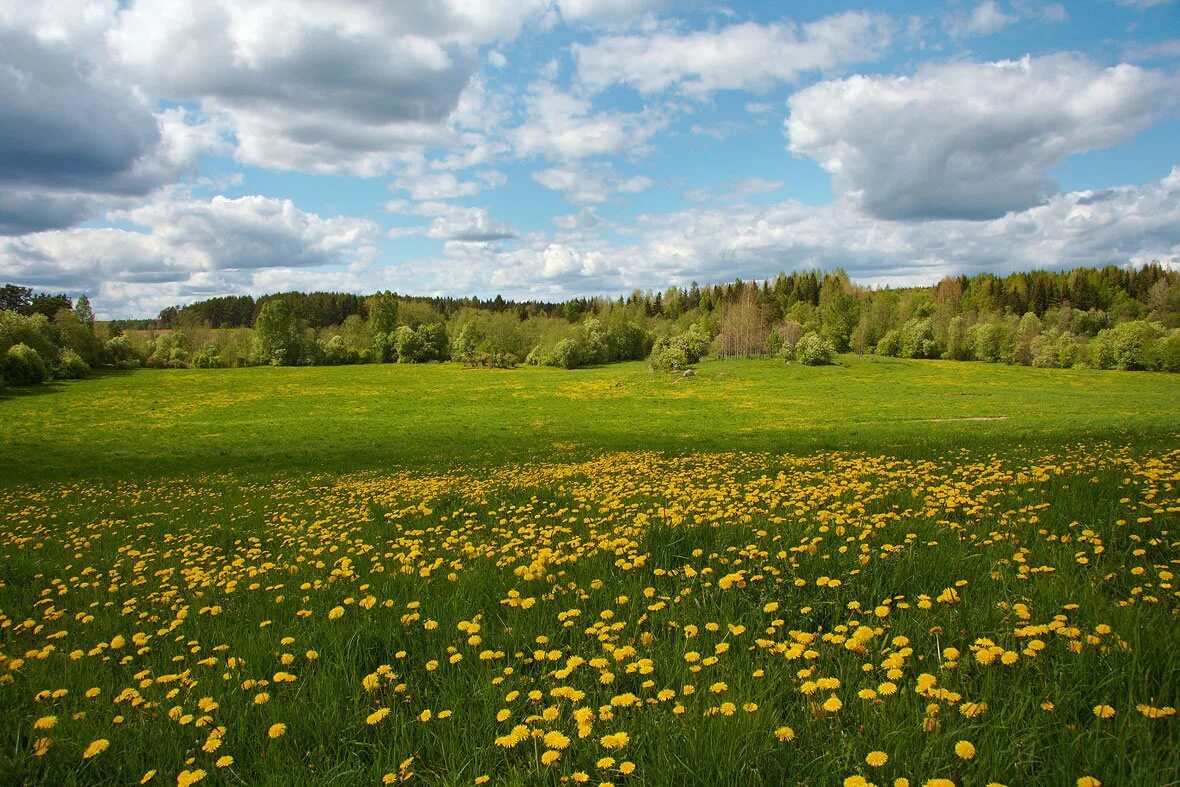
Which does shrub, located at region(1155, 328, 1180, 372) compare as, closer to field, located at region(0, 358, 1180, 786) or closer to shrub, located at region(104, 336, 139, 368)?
field, located at region(0, 358, 1180, 786)

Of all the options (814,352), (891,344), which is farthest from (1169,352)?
(814,352)

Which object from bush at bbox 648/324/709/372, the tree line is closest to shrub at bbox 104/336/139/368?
the tree line

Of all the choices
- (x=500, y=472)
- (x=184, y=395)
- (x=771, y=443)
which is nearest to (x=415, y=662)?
(x=500, y=472)

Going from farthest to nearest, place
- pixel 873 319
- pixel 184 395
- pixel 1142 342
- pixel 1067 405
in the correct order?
pixel 873 319 < pixel 1142 342 < pixel 184 395 < pixel 1067 405

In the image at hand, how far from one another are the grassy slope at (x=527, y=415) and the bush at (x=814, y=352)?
4.27 m

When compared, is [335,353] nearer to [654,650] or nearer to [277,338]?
[277,338]

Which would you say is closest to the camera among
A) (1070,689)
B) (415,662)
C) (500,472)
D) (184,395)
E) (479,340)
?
(1070,689)

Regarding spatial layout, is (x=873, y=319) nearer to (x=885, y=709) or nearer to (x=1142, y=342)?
(x=1142, y=342)

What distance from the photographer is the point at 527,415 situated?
41531 mm

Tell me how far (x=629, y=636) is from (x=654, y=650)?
1.39ft

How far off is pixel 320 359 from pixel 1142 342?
113 meters

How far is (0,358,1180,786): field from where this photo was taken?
2760 mm

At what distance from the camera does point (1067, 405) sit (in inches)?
1489

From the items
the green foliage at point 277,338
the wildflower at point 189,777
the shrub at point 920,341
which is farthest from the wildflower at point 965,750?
the shrub at point 920,341
